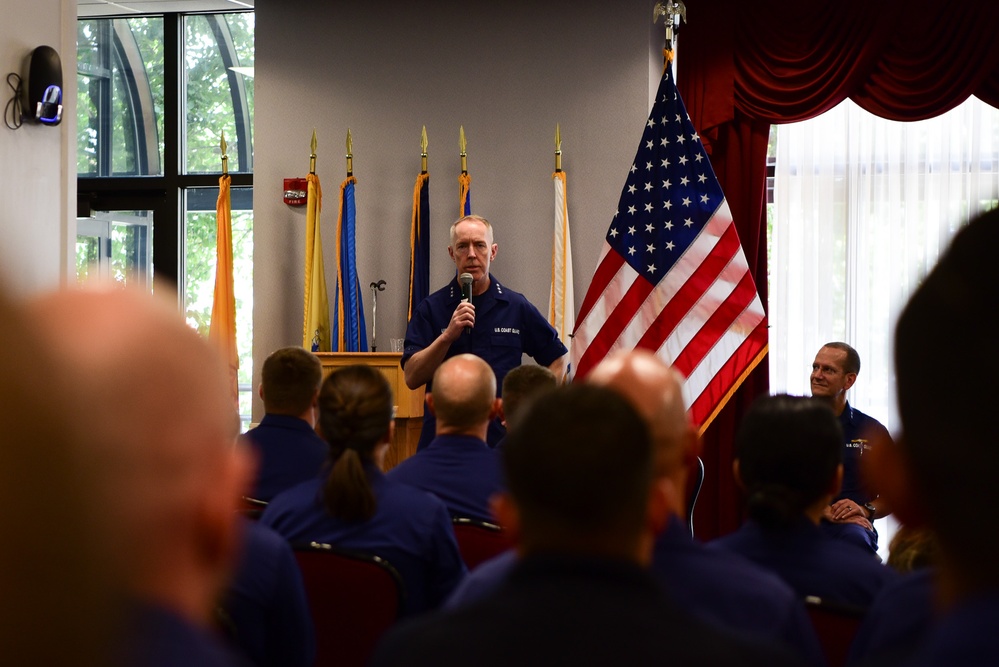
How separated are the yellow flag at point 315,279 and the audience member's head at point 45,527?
20.6 ft

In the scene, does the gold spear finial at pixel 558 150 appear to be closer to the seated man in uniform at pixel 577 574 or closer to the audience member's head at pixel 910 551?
the audience member's head at pixel 910 551

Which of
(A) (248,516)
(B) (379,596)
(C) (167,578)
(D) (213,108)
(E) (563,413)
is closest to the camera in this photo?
(C) (167,578)

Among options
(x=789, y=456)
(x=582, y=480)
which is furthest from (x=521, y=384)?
(x=582, y=480)

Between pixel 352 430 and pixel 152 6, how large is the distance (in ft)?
19.8

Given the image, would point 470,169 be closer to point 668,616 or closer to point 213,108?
point 213,108

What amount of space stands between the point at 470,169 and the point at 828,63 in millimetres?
2193

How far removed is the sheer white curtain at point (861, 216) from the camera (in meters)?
6.49

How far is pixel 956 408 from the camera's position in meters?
0.76

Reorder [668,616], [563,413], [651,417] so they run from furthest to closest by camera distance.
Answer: [651,417], [563,413], [668,616]

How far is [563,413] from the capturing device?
1206mm

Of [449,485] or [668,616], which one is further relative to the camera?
[449,485]

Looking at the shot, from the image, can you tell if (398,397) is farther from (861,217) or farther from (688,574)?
(688,574)

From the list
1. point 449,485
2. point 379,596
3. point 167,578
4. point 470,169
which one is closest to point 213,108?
point 470,169

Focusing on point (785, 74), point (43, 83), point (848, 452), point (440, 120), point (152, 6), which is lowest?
point (848, 452)
